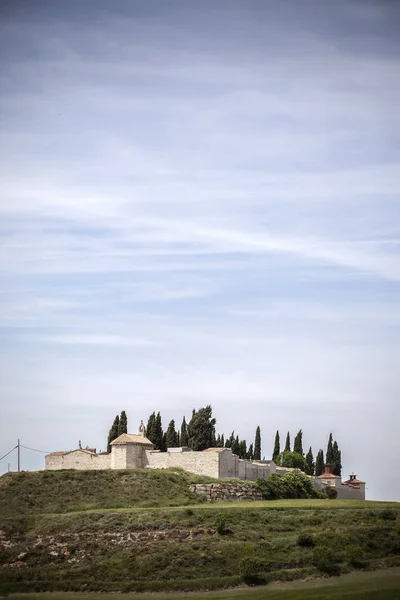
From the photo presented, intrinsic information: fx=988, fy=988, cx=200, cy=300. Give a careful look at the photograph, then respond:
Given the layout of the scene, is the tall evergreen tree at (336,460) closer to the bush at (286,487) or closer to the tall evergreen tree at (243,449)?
the tall evergreen tree at (243,449)

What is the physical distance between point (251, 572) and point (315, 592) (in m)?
4.43

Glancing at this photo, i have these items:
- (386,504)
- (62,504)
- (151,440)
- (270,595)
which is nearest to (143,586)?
(270,595)

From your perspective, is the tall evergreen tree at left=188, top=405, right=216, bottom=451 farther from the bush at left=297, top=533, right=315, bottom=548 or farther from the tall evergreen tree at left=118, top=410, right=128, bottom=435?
the bush at left=297, top=533, right=315, bottom=548

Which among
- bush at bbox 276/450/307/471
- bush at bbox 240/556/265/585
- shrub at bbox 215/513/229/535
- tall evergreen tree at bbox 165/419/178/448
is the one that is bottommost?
bush at bbox 240/556/265/585

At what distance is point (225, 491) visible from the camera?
7250cm

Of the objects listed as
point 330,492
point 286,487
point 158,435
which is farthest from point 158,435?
point 330,492

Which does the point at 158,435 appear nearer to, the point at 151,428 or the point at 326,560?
the point at 151,428

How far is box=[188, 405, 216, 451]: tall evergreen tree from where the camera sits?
273ft

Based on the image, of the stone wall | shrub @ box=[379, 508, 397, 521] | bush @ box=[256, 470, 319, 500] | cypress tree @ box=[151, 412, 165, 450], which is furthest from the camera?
the stone wall

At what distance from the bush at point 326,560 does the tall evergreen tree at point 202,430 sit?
3149 centimetres

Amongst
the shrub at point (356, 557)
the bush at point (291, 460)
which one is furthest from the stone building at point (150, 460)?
the shrub at point (356, 557)

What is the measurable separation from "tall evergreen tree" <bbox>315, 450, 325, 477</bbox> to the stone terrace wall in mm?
29420

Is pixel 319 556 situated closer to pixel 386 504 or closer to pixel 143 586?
pixel 143 586

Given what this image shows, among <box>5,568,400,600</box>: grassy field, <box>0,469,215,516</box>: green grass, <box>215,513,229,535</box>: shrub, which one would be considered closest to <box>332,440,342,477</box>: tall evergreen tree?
<box>0,469,215,516</box>: green grass
